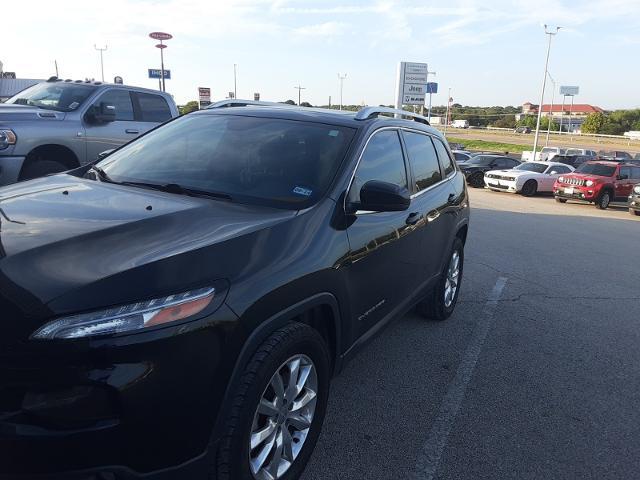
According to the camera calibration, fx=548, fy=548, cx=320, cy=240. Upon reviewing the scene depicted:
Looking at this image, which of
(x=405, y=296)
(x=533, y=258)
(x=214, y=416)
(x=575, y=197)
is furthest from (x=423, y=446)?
(x=575, y=197)

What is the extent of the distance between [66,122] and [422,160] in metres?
5.31

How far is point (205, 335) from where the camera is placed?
2.04 metres

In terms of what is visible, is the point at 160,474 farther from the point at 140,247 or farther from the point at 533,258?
the point at 533,258

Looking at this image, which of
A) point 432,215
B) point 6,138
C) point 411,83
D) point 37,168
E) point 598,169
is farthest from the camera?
point 411,83

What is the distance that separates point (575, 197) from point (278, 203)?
19.8 metres

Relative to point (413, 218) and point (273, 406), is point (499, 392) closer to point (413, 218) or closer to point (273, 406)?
point (413, 218)

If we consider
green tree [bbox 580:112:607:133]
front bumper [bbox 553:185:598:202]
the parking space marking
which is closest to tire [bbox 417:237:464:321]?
the parking space marking

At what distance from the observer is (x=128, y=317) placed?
75.7 inches

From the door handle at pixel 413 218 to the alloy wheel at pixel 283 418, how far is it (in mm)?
1494

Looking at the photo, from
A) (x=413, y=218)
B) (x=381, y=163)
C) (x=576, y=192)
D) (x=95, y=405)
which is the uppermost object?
(x=381, y=163)

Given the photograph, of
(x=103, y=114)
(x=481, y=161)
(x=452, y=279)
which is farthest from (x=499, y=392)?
(x=481, y=161)

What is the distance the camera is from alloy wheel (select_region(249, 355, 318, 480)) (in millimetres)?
2402

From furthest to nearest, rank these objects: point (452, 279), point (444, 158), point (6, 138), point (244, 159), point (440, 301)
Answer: point (6, 138)
point (452, 279)
point (444, 158)
point (440, 301)
point (244, 159)

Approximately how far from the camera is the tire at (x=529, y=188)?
22.4 m
